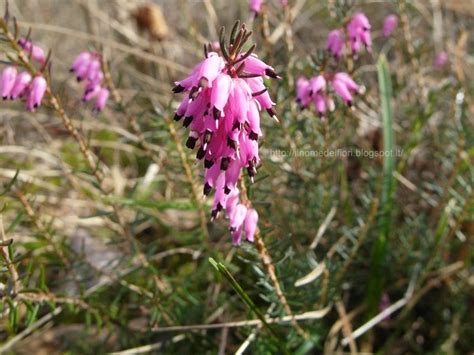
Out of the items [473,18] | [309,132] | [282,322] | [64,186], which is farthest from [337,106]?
[473,18]

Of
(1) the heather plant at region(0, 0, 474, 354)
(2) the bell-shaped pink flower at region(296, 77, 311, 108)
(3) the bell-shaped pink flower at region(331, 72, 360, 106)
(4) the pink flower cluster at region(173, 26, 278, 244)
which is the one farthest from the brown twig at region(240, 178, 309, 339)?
(3) the bell-shaped pink flower at region(331, 72, 360, 106)

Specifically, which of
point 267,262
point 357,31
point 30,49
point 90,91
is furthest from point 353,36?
point 30,49

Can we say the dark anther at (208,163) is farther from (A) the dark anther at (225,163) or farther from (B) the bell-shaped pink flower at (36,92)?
(B) the bell-shaped pink flower at (36,92)

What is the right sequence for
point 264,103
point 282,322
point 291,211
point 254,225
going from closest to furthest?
point 264,103, point 254,225, point 282,322, point 291,211

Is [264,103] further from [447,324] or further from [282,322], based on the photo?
[447,324]

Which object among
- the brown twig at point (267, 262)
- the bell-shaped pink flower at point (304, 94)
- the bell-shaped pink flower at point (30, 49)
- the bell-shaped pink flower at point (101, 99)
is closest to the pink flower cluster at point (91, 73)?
the bell-shaped pink flower at point (101, 99)

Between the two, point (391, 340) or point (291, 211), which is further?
point (291, 211)

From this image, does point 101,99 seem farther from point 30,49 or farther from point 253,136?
point 253,136
